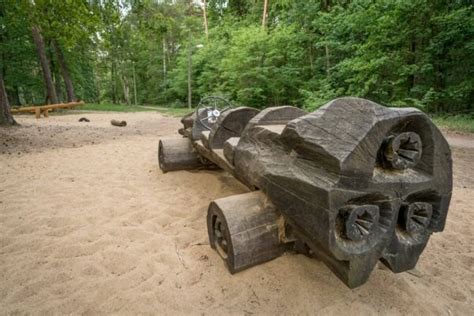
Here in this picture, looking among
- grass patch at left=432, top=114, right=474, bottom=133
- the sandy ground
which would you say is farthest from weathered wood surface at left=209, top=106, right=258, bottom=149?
grass patch at left=432, top=114, right=474, bottom=133

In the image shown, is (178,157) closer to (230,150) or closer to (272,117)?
(230,150)

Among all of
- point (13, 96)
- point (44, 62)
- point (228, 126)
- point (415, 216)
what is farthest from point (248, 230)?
point (13, 96)

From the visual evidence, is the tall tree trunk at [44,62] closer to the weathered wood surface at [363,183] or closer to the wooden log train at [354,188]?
the wooden log train at [354,188]

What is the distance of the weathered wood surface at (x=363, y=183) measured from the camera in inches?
44.9

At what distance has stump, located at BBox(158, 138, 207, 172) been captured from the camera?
3758mm

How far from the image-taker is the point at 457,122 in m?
8.01

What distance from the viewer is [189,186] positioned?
3303 mm

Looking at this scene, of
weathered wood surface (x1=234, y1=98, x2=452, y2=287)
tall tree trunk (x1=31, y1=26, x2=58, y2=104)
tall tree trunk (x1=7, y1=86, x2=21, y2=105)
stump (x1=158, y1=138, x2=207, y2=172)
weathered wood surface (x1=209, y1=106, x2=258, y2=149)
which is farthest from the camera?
tall tree trunk (x1=7, y1=86, x2=21, y2=105)

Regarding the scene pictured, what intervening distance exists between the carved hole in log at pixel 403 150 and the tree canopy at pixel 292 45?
621cm

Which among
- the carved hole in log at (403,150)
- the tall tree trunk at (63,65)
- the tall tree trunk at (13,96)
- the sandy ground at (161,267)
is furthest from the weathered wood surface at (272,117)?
the tall tree trunk at (13,96)

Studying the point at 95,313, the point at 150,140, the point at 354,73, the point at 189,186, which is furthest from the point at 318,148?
the point at 354,73

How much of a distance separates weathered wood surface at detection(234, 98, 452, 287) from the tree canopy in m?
5.97

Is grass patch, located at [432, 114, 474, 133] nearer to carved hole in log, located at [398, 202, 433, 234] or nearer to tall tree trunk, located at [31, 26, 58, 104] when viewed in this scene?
carved hole in log, located at [398, 202, 433, 234]

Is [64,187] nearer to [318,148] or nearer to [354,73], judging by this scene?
[318,148]
